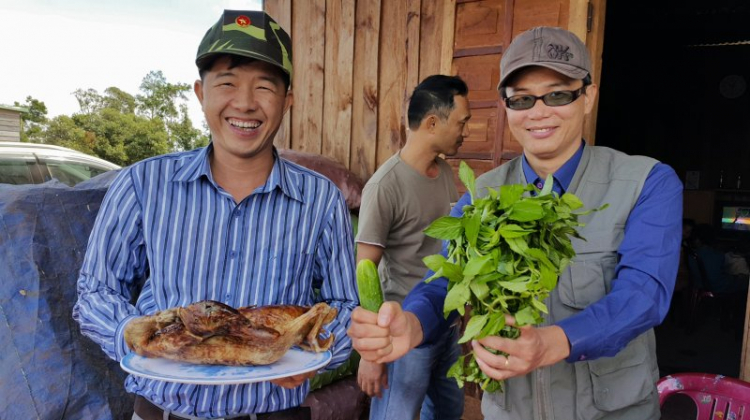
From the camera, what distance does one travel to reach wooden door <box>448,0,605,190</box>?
12.6ft

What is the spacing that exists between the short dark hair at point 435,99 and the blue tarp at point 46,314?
6.66 feet

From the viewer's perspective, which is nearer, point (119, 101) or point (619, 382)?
point (619, 382)

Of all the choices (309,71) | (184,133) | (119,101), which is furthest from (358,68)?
(119,101)

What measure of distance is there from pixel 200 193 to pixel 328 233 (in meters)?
0.50

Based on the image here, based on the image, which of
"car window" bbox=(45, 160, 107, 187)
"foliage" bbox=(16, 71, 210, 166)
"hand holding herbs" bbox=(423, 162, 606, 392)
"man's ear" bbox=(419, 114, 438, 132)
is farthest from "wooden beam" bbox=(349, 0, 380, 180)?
"foliage" bbox=(16, 71, 210, 166)

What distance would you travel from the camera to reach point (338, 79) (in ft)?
17.8

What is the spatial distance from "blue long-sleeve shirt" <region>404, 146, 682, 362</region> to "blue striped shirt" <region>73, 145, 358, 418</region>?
434mm

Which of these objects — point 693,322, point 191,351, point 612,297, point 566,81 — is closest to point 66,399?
point 191,351

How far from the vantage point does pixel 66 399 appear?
2439 mm

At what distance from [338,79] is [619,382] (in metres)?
4.51

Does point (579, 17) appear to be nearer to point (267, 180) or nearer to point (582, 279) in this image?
point (582, 279)

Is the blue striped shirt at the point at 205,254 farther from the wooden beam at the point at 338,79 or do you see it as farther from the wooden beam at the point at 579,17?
the wooden beam at the point at 338,79

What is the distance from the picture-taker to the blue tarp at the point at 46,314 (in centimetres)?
235

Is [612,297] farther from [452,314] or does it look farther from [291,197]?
[291,197]
